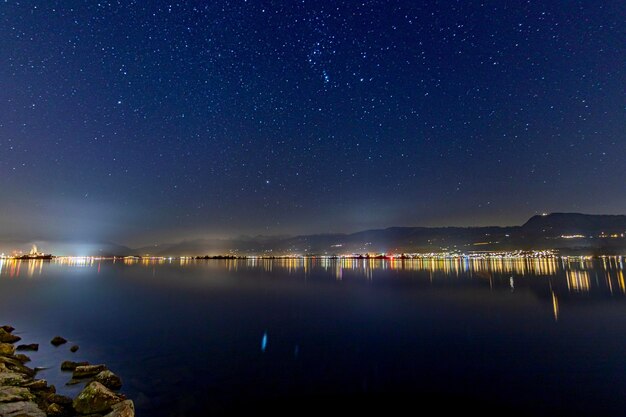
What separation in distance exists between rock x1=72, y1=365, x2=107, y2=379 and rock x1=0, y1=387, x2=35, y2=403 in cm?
246

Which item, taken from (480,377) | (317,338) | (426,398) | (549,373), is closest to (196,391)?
(426,398)

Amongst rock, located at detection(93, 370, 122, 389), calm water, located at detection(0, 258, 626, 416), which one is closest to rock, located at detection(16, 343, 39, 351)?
calm water, located at detection(0, 258, 626, 416)

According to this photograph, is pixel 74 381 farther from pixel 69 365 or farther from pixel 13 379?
pixel 69 365

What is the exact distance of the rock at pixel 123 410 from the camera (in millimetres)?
9641

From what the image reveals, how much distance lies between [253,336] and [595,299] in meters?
37.2

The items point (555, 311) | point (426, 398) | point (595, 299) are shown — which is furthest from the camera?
point (595, 299)

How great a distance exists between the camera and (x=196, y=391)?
12.8 metres

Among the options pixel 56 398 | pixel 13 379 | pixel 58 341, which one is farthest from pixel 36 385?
pixel 58 341

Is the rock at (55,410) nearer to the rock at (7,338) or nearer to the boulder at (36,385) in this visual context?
the boulder at (36,385)

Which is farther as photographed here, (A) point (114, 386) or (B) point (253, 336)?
(B) point (253, 336)

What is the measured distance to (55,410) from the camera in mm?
10102

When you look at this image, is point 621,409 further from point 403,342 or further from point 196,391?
point 196,391

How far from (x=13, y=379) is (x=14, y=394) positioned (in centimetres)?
213

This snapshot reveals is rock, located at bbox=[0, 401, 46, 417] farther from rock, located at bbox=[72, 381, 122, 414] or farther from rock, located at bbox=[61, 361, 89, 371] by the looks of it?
rock, located at bbox=[61, 361, 89, 371]
